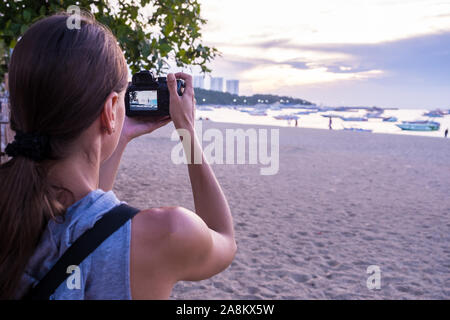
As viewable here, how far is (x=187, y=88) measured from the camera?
1.54 m

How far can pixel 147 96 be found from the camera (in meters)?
1.76

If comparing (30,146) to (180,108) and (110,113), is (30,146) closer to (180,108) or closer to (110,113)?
(110,113)

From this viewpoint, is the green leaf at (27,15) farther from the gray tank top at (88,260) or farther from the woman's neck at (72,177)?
the gray tank top at (88,260)

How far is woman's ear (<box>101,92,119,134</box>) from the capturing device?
41.5 inches

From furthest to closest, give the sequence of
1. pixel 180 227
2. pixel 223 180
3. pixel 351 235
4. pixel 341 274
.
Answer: pixel 223 180, pixel 351 235, pixel 341 274, pixel 180 227

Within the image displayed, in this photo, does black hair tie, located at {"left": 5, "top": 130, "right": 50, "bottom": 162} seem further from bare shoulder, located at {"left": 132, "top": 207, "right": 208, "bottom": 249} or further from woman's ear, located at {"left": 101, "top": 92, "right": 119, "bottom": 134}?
bare shoulder, located at {"left": 132, "top": 207, "right": 208, "bottom": 249}

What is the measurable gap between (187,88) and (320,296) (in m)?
3.85

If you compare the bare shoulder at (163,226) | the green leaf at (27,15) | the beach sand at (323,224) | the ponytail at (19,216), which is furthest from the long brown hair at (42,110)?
the beach sand at (323,224)

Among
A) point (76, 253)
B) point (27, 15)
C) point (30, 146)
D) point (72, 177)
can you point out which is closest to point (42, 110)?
point (30, 146)

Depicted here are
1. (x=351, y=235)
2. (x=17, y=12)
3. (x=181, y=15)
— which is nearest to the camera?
(x=17, y=12)

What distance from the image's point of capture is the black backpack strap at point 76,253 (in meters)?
0.95

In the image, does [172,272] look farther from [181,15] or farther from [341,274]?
[181,15]

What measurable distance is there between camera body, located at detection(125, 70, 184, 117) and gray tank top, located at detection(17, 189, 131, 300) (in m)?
0.78
